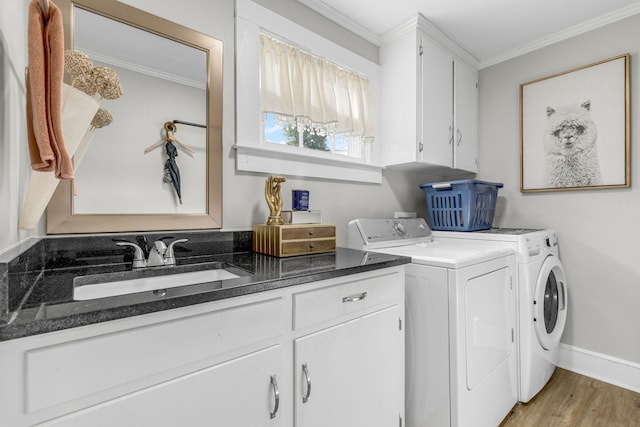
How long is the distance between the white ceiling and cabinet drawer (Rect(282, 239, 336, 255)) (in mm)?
1550

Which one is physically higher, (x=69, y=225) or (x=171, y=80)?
(x=171, y=80)

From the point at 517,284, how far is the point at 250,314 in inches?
69.5

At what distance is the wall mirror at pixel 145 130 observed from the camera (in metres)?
1.26

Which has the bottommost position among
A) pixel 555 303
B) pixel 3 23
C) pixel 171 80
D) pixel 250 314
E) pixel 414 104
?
pixel 555 303

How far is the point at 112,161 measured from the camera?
1.32m

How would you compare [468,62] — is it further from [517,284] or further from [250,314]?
[250,314]

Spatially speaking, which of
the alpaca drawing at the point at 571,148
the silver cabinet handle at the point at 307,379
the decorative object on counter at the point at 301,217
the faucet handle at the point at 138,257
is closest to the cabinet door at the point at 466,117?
the alpaca drawing at the point at 571,148

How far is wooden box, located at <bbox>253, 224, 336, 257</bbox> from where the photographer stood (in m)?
1.48

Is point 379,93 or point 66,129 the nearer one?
point 66,129

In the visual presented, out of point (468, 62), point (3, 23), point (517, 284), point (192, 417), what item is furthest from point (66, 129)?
point (468, 62)

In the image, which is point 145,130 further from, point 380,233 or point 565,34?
point 565,34

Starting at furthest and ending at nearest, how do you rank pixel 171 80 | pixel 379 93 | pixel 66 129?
1. pixel 379 93
2. pixel 171 80
3. pixel 66 129

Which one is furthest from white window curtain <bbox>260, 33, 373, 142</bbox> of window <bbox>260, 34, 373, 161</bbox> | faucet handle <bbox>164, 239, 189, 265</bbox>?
faucet handle <bbox>164, 239, 189, 265</bbox>

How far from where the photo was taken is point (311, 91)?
1.99 m
